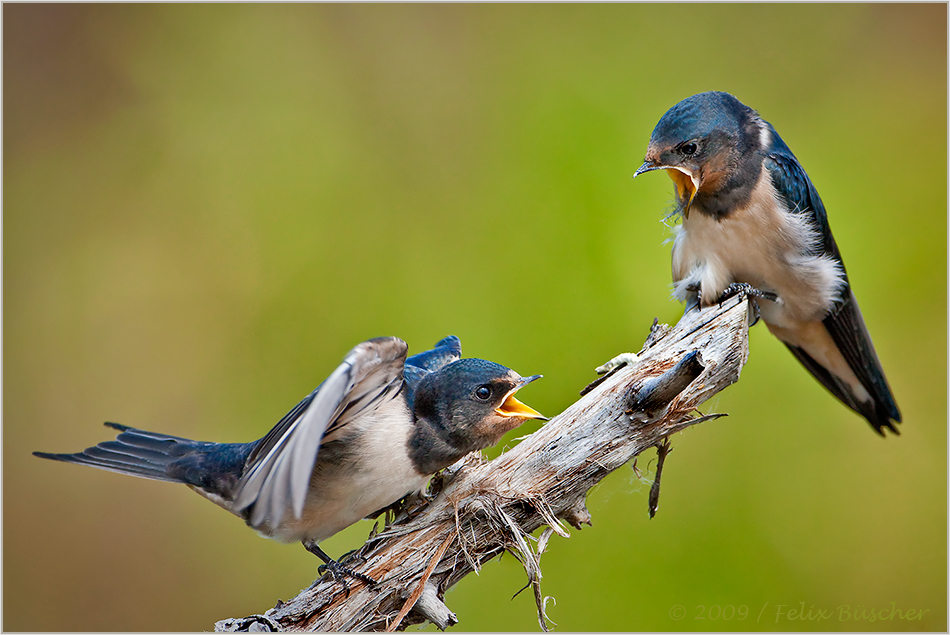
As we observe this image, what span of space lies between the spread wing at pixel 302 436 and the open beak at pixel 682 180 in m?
0.64

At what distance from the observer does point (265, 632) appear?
43.9 inches

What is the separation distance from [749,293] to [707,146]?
0.32m

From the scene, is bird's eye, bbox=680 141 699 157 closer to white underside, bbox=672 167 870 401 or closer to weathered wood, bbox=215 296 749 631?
white underside, bbox=672 167 870 401

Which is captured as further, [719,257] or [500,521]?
[719,257]

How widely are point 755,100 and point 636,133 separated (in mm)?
451

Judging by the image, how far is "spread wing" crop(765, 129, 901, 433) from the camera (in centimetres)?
152

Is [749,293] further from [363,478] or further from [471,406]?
[363,478]

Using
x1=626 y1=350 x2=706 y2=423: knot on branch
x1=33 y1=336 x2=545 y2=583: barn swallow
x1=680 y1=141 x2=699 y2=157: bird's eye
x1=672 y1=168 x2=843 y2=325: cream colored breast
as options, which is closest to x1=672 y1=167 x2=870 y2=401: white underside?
x1=672 y1=168 x2=843 y2=325: cream colored breast

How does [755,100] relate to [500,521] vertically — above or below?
above

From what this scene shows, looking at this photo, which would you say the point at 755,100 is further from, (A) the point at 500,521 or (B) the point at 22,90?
(B) the point at 22,90

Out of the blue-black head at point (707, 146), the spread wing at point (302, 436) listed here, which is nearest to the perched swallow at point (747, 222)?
the blue-black head at point (707, 146)

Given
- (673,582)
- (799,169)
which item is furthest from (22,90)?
(673,582)

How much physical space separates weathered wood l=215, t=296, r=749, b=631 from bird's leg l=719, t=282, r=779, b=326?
357 mm

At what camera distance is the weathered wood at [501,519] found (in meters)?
1.12
